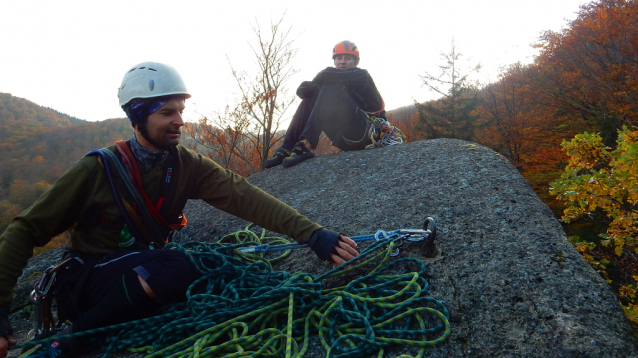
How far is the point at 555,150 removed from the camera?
10.4 m

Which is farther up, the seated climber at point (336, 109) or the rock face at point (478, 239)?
the seated climber at point (336, 109)

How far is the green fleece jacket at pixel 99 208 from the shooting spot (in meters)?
1.59

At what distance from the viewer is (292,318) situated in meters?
1.60

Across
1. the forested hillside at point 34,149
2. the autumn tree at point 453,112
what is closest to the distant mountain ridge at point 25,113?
the forested hillside at point 34,149

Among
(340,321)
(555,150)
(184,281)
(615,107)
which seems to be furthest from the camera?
(555,150)

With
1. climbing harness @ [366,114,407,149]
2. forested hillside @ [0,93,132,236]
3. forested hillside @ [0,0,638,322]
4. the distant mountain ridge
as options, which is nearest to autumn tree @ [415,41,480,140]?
forested hillside @ [0,0,638,322]

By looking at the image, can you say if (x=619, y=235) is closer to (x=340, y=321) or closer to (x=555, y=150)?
(x=340, y=321)

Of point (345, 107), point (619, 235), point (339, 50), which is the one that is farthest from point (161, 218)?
point (619, 235)

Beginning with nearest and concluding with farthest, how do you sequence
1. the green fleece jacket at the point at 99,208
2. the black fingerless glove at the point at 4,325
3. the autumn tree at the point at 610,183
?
the black fingerless glove at the point at 4,325 → the green fleece jacket at the point at 99,208 → the autumn tree at the point at 610,183

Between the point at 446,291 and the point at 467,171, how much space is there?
61.0 inches

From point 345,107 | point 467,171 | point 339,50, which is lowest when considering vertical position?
point 467,171

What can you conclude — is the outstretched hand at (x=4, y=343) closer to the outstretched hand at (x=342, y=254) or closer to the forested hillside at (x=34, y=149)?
the outstretched hand at (x=342, y=254)

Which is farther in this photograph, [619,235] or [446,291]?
[619,235]

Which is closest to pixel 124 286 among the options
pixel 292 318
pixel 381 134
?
pixel 292 318
